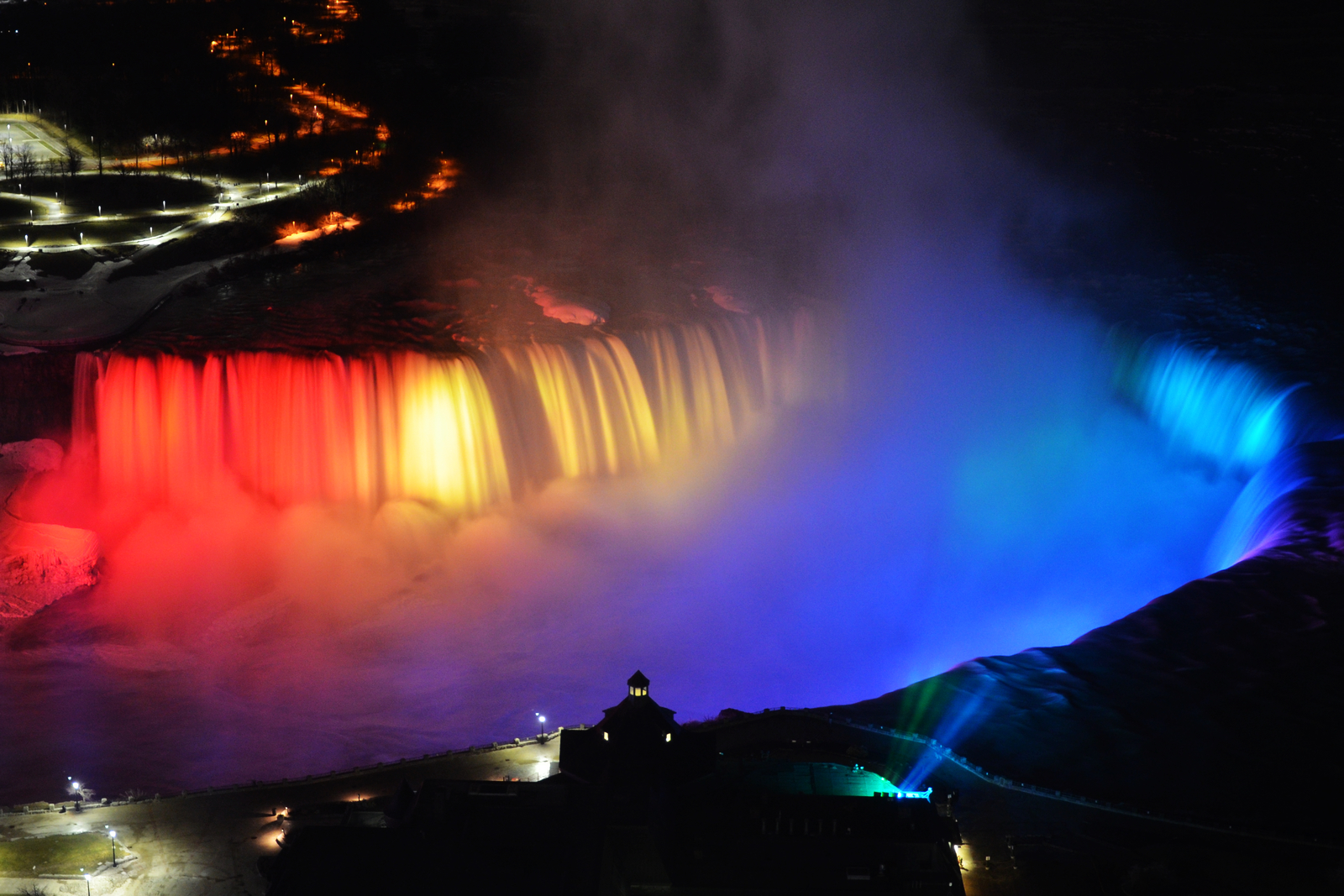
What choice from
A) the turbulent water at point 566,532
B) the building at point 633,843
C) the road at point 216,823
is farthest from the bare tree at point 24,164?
the building at point 633,843

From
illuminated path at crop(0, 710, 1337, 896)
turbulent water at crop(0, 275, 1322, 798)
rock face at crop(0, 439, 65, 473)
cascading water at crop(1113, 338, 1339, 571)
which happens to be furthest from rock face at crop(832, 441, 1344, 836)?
rock face at crop(0, 439, 65, 473)

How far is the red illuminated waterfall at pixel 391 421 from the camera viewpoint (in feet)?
91.4

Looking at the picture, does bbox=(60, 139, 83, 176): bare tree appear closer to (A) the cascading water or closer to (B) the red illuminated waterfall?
(B) the red illuminated waterfall

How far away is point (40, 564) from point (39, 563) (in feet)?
0.18

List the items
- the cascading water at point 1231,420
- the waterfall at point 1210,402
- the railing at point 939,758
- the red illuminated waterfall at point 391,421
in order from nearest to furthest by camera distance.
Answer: the railing at point 939,758 < the cascading water at point 1231,420 < the red illuminated waterfall at point 391,421 < the waterfall at point 1210,402

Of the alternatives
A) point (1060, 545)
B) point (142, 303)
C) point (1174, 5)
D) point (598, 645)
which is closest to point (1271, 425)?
point (1060, 545)

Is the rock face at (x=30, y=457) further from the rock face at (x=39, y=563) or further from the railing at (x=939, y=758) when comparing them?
the railing at (x=939, y=758)

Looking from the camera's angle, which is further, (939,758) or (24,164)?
(24,164)

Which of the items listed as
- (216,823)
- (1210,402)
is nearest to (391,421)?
(216,823)

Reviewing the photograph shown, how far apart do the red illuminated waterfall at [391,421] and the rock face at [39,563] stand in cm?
186

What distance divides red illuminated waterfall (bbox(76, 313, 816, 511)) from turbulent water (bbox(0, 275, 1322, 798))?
0.07m

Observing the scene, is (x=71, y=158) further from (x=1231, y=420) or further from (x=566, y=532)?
(x=1231, y=420)

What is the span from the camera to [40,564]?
25.2 metres

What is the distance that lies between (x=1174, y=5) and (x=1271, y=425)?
41327mm
